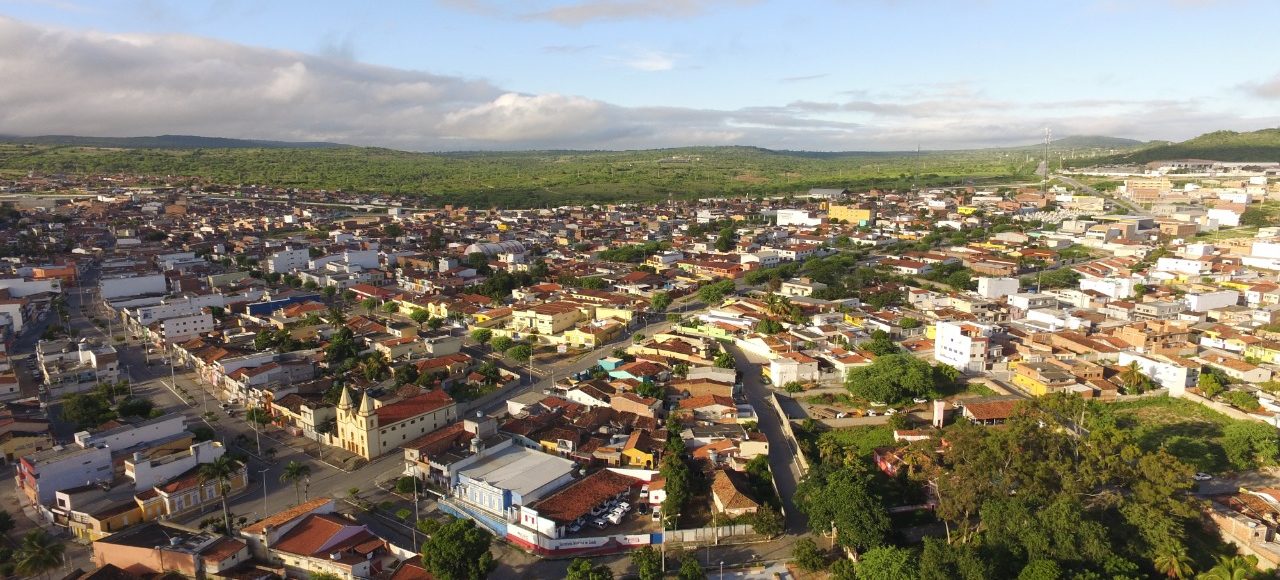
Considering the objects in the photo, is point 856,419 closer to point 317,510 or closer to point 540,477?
point 540,477

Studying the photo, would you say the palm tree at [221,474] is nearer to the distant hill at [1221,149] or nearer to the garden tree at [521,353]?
the garden tree at [521,353]

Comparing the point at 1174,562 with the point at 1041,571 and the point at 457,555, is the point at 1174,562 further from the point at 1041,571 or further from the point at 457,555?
the point at 457,555

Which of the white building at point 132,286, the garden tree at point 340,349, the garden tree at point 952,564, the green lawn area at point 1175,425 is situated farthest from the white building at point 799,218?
the garden tree at point 952,564

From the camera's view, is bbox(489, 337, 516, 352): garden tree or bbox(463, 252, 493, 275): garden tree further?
bbox(463, 252, 493, 275): garden tree

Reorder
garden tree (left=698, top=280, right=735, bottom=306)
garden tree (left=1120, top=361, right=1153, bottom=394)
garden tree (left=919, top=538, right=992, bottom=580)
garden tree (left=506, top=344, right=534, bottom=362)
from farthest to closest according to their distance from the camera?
1. garden tree (left=698, top=280, right=735, bottom=306)
2. garden tree (left=506, top=344, right=534, bottom=362)
3. garden tree (left=1120, top=361, right=1153, bottom=394)
4. garden tree (left=919, top=538, right=992, bottom=580)

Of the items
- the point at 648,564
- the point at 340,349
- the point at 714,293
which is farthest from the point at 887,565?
the point at 714,293

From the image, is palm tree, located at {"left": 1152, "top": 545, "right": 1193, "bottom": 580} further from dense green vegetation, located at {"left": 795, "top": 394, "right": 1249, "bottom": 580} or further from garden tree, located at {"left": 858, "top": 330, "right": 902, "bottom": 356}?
garden tree, located at {"left": 858, "top": 330, "right": 902, "bottom": 356}

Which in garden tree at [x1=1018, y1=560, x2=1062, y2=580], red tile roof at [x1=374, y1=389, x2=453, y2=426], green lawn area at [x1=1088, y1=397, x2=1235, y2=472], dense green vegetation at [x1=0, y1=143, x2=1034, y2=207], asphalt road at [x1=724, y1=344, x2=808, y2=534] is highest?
dense green vegetation at [x1=0, y1=143, x2=1034, y2=207]

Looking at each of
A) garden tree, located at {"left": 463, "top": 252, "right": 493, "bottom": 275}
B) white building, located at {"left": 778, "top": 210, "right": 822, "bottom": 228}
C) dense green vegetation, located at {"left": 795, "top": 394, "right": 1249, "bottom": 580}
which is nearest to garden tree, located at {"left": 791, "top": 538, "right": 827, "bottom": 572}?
dense green vegetation, located at {"left": 795, "top": 394, "right": 1249, "bottom": 580}
